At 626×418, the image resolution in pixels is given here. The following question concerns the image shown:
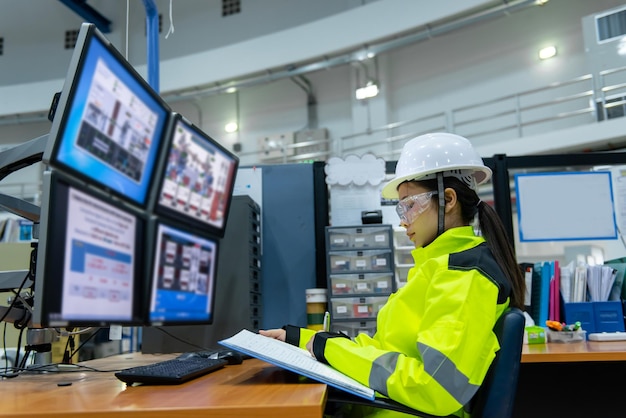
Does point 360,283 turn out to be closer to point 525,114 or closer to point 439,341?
point 439,341

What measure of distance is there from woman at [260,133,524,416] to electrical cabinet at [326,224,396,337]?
31.9 inches

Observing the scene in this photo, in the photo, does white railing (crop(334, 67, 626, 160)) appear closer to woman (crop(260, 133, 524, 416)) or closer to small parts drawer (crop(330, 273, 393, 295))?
small parts drawer (crop(330, 273, 393, 295))

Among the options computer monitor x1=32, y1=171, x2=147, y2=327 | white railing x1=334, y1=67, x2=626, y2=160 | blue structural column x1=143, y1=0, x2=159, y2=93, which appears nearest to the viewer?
computer monitor x1=32, y1=171, x2=147, y2=327

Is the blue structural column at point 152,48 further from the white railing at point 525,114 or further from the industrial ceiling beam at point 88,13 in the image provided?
the industrial ceiling beam at point 88,13

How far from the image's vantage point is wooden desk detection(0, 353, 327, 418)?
766 mm

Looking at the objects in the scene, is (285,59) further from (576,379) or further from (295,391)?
(295,391)

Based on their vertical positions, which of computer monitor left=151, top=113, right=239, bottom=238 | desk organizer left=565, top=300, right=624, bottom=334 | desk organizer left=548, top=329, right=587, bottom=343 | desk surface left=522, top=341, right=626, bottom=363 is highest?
computer monitor left=151, top=113, right=239, bottom=238

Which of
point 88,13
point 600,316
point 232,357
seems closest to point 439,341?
point 232,357

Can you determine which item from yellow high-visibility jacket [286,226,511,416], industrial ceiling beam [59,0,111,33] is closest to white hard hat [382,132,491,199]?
yellow high-visibility jacket [286,226,511,416]

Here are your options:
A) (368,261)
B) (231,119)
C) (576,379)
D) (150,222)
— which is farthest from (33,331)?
(231,119)

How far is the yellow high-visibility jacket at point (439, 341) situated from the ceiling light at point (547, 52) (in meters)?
6.94

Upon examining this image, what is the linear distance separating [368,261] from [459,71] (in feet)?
20.8

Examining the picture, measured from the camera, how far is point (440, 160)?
1.37 meters

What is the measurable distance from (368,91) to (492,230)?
6805 millimetres
